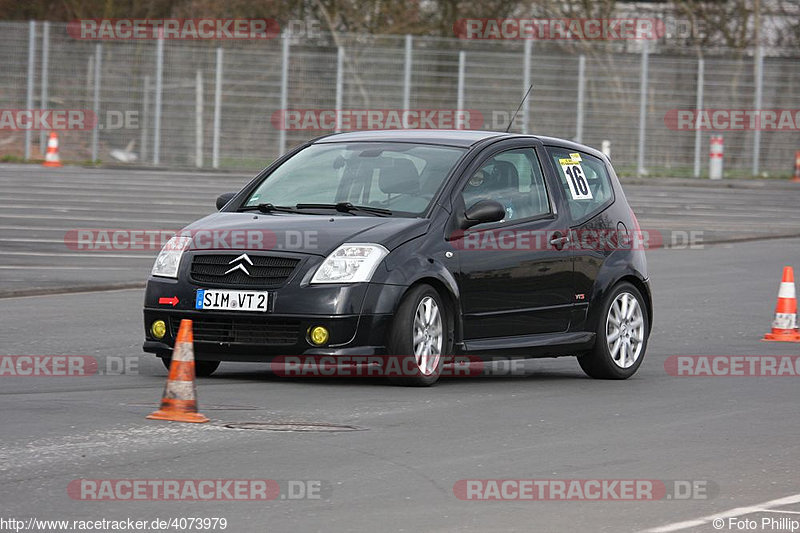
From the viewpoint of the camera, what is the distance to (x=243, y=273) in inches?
409

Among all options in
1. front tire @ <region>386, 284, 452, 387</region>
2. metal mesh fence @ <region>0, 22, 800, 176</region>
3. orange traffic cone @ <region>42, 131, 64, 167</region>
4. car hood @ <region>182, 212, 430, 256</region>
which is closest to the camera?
front tire @ <region>386, 284, 452, 387</region>

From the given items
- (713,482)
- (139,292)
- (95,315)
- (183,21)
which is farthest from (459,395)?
(183,21)

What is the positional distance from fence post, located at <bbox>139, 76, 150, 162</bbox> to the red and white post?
14.5 metres

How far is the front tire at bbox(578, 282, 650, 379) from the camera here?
→ 12023mm

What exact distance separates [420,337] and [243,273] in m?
1.19

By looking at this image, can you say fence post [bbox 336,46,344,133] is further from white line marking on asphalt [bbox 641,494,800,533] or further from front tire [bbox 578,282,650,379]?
white line marking on asphalt [bbox 641,494,800,533]

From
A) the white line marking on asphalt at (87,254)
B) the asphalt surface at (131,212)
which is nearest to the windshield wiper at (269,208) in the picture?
the asphalt surface at (131,212)

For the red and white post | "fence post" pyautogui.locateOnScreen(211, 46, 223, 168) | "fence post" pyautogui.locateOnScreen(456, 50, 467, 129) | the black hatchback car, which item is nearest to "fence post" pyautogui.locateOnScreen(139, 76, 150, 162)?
"fence post" pyautogui.locateOnScreen(211, 46, 223, 168)

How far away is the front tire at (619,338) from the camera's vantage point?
12.0m

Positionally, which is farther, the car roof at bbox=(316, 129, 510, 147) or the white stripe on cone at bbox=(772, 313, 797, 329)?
the white stripe on cone at bbox=(772, 313, 797, 329)

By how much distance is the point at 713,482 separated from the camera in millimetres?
7621

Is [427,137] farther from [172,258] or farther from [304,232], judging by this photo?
A: [172,258]

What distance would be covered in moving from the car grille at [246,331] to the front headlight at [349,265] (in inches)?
13.8

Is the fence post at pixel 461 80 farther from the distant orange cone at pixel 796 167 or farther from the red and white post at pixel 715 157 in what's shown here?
the distant orange cone at pixel 796 167
